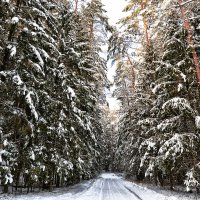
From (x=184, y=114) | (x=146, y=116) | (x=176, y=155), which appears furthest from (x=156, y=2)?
(x=146, y=116)

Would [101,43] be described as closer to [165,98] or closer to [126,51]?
[126,51]

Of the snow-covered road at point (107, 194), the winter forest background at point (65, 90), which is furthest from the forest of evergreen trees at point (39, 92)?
the snow-covered road at point (107, 194)

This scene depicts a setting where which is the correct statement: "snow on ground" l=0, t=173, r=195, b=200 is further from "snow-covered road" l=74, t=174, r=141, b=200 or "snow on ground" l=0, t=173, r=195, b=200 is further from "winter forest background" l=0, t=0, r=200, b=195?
"winter forest background" l=0, t=0, r=200, b=195

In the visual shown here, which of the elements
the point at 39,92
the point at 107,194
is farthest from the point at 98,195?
the point at 39,92

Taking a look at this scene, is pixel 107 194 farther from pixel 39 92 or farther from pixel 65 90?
pixel 39 92

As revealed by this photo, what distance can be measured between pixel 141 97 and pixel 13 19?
14607mm

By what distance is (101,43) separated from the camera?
1093 inches

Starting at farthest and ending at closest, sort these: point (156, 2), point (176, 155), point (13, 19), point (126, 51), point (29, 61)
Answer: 1. point (126, 51)
2. point (176, 155)
3. point (156, 2)
4. point (29, 61)
5. point (13, 19)

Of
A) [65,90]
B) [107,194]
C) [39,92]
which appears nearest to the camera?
[39,92]

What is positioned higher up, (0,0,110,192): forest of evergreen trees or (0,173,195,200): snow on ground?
(0,0,110,192): forest of evergreen trees

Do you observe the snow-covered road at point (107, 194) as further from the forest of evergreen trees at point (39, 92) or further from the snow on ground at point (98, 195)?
the forest of evergreen trees at point (39, 92)

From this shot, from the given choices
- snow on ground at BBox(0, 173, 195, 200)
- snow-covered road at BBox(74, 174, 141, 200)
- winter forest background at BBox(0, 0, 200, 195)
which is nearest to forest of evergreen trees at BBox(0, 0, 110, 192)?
winter forest background at BBox(0, 0, 200, 195)

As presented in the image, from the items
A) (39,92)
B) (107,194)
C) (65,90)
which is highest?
(65,90)

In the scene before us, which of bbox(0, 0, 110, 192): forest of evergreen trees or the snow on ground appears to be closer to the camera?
bbox(0, 0, 110, 192): forest of evergreen trees
